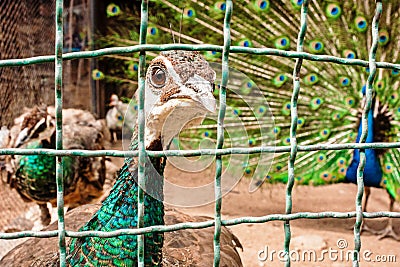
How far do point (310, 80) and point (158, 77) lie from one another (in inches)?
101

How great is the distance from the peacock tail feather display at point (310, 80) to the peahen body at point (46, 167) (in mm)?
1020

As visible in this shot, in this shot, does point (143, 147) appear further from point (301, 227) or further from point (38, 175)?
point (301, 227)

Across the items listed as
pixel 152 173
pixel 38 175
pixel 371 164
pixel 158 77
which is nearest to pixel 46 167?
pixel 38 175

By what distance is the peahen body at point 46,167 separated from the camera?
109 inches

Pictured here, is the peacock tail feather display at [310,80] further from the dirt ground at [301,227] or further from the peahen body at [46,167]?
the peahen body at [46,167]

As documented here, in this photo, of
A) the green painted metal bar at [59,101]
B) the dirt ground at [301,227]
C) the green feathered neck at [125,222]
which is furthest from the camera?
the dirt ground at [301,227]

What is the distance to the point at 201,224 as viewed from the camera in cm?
96

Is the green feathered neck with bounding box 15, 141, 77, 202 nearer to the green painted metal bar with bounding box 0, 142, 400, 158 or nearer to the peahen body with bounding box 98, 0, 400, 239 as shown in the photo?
the peahen body with bounding box 98, 0, 400, 239

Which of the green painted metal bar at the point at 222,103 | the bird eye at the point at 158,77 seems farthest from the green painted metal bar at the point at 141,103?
the bird eye at the point at 158,77

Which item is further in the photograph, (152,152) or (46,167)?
(46,167)

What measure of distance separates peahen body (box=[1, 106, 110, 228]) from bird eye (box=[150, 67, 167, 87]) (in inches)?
60.6

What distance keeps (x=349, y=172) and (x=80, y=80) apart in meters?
3.29

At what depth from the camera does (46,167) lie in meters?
2.76

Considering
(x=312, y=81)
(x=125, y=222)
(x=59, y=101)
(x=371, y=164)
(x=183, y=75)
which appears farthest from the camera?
(x=312, y=81)
